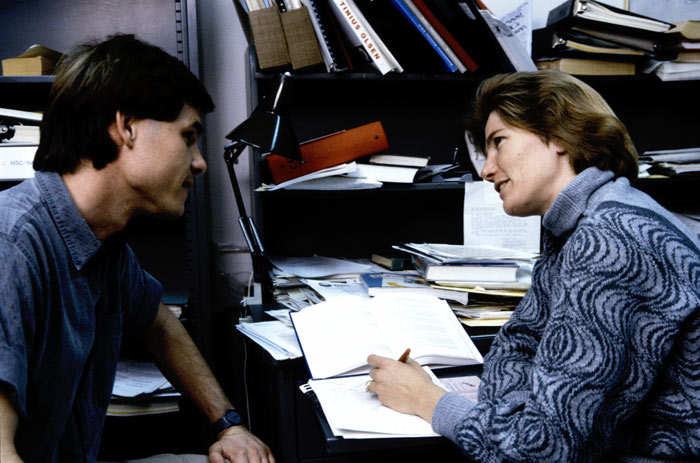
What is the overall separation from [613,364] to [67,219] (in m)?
0.86

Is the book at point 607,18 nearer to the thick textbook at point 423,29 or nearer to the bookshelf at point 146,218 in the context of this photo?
the thick textbook at point 423,29

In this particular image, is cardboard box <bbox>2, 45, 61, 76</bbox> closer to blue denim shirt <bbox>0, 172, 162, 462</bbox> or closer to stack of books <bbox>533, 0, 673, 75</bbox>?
blue denim shirt <bbox>0, 172, 162, 462</bbox>

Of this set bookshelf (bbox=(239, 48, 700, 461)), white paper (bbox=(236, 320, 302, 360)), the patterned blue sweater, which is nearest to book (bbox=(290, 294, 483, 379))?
white paper (bbox=(236, 320, 302, 360))

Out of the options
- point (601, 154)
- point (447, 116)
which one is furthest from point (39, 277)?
point (447, 116)

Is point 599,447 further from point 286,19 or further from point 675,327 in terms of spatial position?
point 286,19

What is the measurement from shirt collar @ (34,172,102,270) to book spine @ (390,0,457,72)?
101 centimetres

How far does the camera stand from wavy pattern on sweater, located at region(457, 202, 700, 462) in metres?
0.71

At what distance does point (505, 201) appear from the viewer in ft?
3.43

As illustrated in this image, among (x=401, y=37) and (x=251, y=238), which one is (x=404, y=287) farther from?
(x=401, y=37)

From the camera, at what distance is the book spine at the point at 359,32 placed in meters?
A: 1.42

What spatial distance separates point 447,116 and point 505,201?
845mm

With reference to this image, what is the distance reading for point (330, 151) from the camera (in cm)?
150

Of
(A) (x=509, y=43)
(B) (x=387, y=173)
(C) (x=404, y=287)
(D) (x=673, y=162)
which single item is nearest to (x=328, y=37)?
(B) (x=387, y=173)

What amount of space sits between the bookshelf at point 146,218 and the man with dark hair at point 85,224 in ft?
1.51
